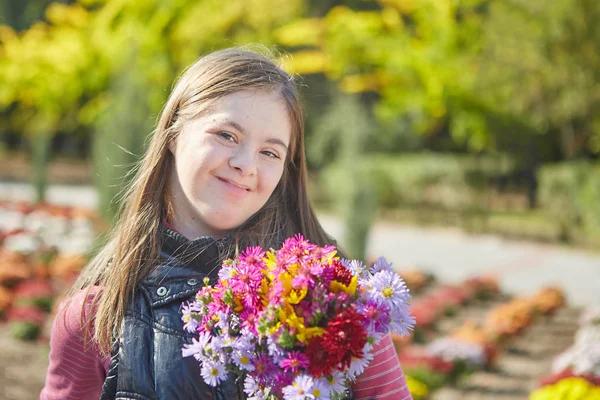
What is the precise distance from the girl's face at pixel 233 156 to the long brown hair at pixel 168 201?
3 centimetres

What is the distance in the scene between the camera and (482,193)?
50.5 ft

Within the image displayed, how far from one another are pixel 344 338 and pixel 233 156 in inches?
16.2

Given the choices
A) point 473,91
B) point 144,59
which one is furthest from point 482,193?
point 144,59

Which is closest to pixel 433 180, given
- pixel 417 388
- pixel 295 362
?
pixel 417 388

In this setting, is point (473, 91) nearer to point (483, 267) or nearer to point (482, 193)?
point (482, 193)

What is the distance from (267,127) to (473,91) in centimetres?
1402

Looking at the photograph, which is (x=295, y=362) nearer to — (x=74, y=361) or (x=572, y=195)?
(x=74, y=361)

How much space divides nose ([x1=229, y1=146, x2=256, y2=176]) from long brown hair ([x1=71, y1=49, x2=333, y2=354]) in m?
0.10

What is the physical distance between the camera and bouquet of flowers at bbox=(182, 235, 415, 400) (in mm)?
1035

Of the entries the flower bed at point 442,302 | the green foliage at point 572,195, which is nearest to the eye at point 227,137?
the flower bed at point 442,302

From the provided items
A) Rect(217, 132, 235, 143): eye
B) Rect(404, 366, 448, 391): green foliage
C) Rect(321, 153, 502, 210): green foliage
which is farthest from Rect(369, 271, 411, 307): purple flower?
Rect(321, 153, 502, 210): green foliage

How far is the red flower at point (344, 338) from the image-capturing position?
102cm

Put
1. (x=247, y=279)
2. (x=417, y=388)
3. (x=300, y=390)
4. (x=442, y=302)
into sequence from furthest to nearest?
1. (x=442, y=302)
2. (x=417, y=388)
3. (x=247, y=279)
4. (x=300, y=390)

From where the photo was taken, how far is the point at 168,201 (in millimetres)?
1412
